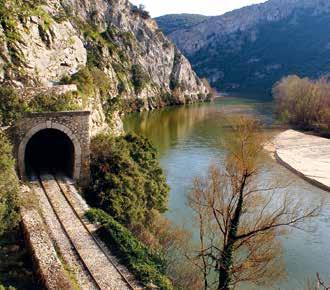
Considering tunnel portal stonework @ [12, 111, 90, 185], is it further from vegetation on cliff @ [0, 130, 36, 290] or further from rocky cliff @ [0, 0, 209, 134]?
vegetation on cliff @ [0, 130, 36, 290]

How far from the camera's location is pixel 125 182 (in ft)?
94.6

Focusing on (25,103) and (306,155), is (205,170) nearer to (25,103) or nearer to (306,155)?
(306,155)

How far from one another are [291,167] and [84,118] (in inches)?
1226

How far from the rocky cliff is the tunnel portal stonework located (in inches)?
120

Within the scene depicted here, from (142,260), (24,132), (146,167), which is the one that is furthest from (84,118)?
(142,260)

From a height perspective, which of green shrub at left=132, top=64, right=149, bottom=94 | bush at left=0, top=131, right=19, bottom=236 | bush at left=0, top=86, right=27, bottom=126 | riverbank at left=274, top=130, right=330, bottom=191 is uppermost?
green shrub at left=132, top=64, right=149, bottom=94

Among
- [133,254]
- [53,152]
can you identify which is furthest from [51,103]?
[133,254]

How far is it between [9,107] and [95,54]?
75.7 metres

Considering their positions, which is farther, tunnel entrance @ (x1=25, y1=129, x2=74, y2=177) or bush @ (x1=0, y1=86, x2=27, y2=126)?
tunnel entrance @ (x1=25, y1=129, x2=74, y2=177)

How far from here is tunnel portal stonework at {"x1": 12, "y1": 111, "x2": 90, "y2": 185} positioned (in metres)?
27.7

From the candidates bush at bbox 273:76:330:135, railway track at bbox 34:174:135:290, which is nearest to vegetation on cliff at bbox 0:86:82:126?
railway track at bbox 34:174:135:290

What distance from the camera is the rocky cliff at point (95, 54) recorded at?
34.5 metres

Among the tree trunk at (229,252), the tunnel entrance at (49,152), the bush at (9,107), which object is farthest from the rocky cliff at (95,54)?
the tree trunk at (229,252)

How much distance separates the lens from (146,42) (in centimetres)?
13812
